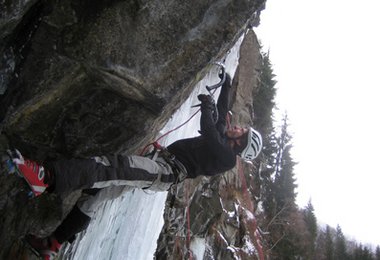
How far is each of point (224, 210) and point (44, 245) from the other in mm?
8679

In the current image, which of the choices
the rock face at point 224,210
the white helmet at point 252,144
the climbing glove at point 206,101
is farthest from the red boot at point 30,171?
the rock face at point 224,210

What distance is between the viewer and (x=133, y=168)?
121 inches

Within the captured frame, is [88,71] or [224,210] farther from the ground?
[224,210]

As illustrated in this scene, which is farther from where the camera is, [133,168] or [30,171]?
[133,168]

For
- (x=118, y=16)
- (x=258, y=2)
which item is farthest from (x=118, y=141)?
(x=258, y=2)

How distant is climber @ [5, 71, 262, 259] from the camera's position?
93.6 inches

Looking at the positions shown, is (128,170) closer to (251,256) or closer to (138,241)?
(138,241)

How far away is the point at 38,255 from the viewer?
3.22 m

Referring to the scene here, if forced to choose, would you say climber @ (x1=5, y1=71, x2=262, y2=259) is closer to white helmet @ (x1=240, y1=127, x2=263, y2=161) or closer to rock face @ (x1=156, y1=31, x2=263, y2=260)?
white helmet @ (x1=240, y1=127, x2=263, y2=161)

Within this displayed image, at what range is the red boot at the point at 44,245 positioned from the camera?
318 centimetres

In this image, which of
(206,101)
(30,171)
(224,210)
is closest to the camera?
(30,171)

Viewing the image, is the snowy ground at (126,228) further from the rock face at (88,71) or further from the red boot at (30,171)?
the red boot at (30,171)

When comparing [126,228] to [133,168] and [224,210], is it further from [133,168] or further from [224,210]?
[224,210]

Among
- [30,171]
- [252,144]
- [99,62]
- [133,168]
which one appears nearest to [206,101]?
[252,144]
